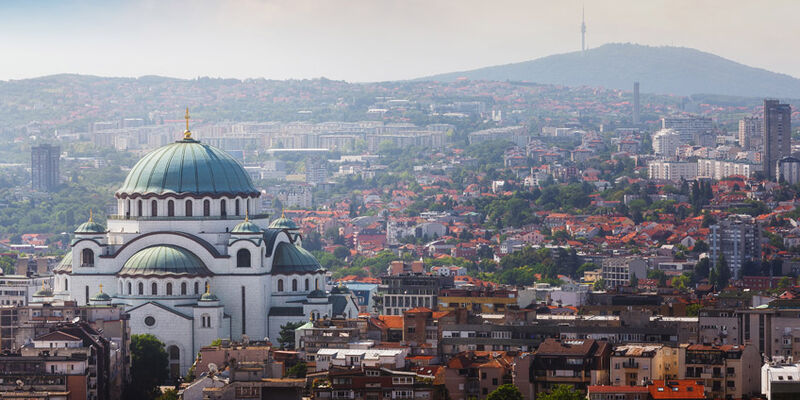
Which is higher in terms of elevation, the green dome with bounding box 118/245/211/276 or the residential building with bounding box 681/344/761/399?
the green dome with bounding box 118/245/211/276

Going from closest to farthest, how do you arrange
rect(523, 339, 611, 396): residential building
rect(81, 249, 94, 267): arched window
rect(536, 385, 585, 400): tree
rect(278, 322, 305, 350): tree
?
rect(536, 385, 585, 400): tree, rect(523, 339, 611, 396): residential building, rect(278, 322, 305, 350): tree, rect(81, 249, 94, 267): arched window

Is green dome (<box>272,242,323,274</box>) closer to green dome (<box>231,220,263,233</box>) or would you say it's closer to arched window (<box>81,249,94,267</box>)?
green dome (<box>231,220,263,233</box>)

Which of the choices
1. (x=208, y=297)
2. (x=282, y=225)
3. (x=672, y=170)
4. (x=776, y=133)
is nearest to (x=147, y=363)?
(x=208, y=297)

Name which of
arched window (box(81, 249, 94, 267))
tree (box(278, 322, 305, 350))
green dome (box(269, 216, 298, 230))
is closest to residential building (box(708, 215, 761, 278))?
green dome (box(269, 216, 298, 230))

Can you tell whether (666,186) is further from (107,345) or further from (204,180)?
(107,345)

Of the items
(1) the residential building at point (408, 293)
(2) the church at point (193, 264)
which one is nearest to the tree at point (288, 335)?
(2) the church at point (193, 264)

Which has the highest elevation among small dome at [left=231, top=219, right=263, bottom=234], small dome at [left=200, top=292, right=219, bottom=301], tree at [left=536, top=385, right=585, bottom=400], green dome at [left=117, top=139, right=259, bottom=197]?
green dome at [left=117, top=139, right=259, bottom=197]

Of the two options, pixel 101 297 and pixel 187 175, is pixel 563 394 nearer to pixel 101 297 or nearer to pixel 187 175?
pixel 101 297
